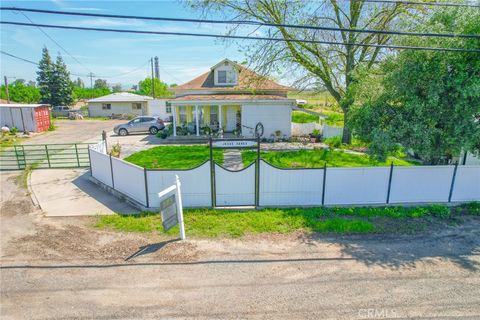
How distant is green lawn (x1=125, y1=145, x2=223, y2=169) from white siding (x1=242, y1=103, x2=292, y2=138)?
4.41 m

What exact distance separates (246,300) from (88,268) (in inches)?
127

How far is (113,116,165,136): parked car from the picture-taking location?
74.3 feet

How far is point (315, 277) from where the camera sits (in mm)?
5047

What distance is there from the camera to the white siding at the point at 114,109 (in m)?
38.7

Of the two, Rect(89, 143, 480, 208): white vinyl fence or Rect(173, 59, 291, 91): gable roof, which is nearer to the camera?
Rect(89, 143, 480, 208): white vinyl fence

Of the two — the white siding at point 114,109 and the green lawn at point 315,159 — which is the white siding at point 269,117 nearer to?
the green lawn at point 315,159

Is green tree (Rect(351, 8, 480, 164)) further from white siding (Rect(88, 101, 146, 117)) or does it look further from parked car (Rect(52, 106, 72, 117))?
parked car (Rect(52, 106, 72, 117))

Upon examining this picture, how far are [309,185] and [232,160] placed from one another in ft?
19.2

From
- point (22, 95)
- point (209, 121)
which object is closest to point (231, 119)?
point (209, 121)

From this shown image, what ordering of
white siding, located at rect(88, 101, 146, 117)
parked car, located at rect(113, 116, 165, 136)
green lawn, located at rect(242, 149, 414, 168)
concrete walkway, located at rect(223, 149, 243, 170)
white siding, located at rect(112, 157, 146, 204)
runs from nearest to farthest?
white siding, located at rect(112, 157, 146, 204) → concrete walkway, located at rect(223, 149, 243, 170) → green lawn, located at rect(242, 149, 414, 168) → parked car, located at rect(113, 116, 165, 136) → white siding, located at rect(88, 101, 146, 117)

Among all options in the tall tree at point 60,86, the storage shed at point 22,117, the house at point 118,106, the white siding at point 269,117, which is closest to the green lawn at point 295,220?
the white siding at point 269,117

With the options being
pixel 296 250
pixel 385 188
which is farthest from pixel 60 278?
pixel 385 188

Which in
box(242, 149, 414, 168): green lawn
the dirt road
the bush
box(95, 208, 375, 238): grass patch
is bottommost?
the dirt road

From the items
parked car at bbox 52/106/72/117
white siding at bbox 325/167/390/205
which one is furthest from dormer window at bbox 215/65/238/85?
parked car at bbox 52/106/72/117
